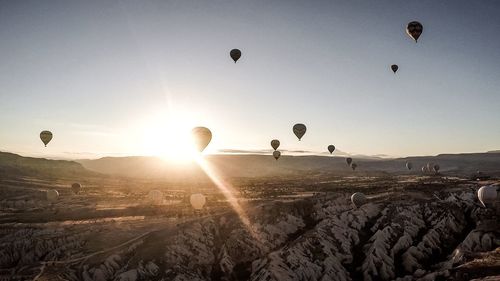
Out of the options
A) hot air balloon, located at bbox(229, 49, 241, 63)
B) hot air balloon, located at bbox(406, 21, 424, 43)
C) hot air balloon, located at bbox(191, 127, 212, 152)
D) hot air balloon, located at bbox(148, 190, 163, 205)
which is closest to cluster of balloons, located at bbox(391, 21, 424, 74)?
hot air balloon, located at bbox(406, 21, 424, 43)

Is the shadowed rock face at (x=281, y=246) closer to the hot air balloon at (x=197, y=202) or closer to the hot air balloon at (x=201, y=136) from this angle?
the hot air balloon at (x=197, y=202)

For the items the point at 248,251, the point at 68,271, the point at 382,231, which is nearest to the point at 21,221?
the point at 68,271

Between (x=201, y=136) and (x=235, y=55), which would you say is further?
(x=235, y=55)

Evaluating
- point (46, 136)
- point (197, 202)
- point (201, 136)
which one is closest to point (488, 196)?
point (201, 136)

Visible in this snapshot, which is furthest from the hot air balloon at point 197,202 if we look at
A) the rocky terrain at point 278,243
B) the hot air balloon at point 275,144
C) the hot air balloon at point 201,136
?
the hot air balloon at point 275,144

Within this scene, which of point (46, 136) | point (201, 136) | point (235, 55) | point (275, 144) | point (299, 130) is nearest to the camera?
point (201, 136)

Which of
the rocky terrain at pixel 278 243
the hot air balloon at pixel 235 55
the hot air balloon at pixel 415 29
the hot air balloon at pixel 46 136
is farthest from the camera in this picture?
the hot air balloon at pixel 46 136

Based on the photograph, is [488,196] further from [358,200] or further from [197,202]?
[197,202]
